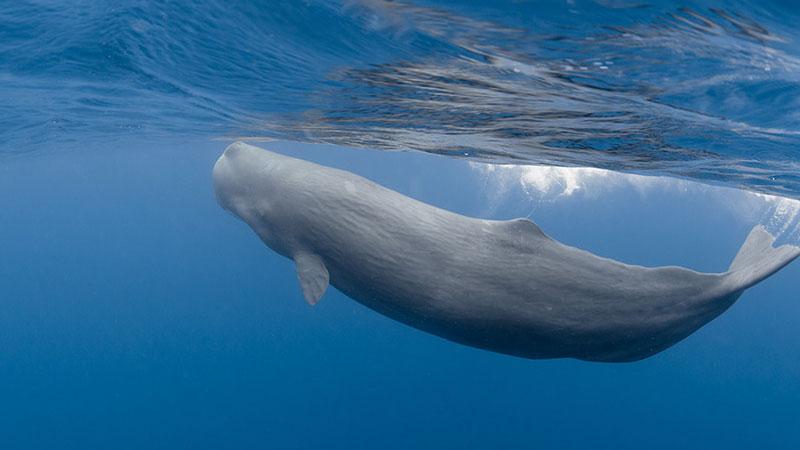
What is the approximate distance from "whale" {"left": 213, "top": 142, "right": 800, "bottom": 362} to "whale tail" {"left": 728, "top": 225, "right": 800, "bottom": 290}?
0.02 meters

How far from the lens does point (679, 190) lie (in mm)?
26922

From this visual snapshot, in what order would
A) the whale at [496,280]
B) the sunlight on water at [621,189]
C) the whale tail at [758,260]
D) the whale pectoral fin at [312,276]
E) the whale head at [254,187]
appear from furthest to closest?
the sunlight on water at [621,189], the whale head at [254,187], the whale pectoral fin at [312,276], the whale tail at [758,260], the whale at [496,280]

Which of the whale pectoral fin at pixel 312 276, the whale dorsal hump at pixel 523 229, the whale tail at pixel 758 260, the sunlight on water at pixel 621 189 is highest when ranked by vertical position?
the sunlight on water at pixel 621 189

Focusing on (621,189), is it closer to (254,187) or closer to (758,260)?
(758,260)

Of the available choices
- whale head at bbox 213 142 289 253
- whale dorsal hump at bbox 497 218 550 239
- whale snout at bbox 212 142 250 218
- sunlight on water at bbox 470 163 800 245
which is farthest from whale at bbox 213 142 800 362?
sunlight on water at bbox 470 163 800 245

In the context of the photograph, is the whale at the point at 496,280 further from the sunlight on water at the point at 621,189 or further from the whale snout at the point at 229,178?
the sunlight on water at the point at 621,189

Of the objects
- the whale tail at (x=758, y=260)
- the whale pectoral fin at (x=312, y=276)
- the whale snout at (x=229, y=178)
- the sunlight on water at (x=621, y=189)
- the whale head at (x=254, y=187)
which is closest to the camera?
the whale tail at (x=758, y=260)

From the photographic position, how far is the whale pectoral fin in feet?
19.3

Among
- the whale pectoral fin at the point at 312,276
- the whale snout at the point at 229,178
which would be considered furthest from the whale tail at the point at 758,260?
the whale snout at the point at 229,178

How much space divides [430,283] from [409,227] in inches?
29.9

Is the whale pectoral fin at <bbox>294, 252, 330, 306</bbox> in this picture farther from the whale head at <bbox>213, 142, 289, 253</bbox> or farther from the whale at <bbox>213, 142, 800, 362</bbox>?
the whale head at <bbox>213, 142, 289, 253</bbox>

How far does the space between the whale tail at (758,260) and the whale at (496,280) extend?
0.02m

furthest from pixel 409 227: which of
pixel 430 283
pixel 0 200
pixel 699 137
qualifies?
pixel 0 200

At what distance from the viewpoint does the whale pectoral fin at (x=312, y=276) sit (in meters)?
5.89
